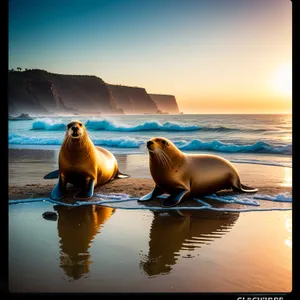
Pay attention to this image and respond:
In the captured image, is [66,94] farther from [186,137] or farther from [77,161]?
[186,137]

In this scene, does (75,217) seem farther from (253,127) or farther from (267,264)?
(253,127)

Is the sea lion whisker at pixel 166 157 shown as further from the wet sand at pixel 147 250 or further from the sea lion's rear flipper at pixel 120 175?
the sea lion's rear flipper at pixel 120 175

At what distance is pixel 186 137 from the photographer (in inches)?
313

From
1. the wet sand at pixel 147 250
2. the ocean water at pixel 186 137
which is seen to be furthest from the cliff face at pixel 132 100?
the ocean water at pixel 186 137

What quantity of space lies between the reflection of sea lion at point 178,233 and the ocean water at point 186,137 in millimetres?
2693

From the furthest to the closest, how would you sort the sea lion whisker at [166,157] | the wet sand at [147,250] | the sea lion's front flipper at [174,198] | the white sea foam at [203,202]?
the sea lion whisker at [166,157] < the sea lion's front flipper at [174,198] < the white sea foam at [203,202] < the wet sand at [147,250]

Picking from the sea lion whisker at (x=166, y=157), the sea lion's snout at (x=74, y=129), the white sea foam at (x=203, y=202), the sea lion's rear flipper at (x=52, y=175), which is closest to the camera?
the white sea foam at (x=203, y=202)

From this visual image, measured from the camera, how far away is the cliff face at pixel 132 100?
464cm

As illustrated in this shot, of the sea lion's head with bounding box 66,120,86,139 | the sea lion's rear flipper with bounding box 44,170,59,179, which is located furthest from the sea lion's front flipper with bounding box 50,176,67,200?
the sea lion's rear flipper with bounding box 44,170,59,179

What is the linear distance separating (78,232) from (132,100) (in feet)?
6.06

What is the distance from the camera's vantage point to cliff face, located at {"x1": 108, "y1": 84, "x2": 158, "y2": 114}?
4638mm

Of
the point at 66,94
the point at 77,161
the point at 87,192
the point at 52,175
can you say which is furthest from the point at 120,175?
the point at 66,94

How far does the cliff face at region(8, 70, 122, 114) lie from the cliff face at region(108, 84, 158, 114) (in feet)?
0.30

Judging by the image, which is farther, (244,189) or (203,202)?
(244,189)
